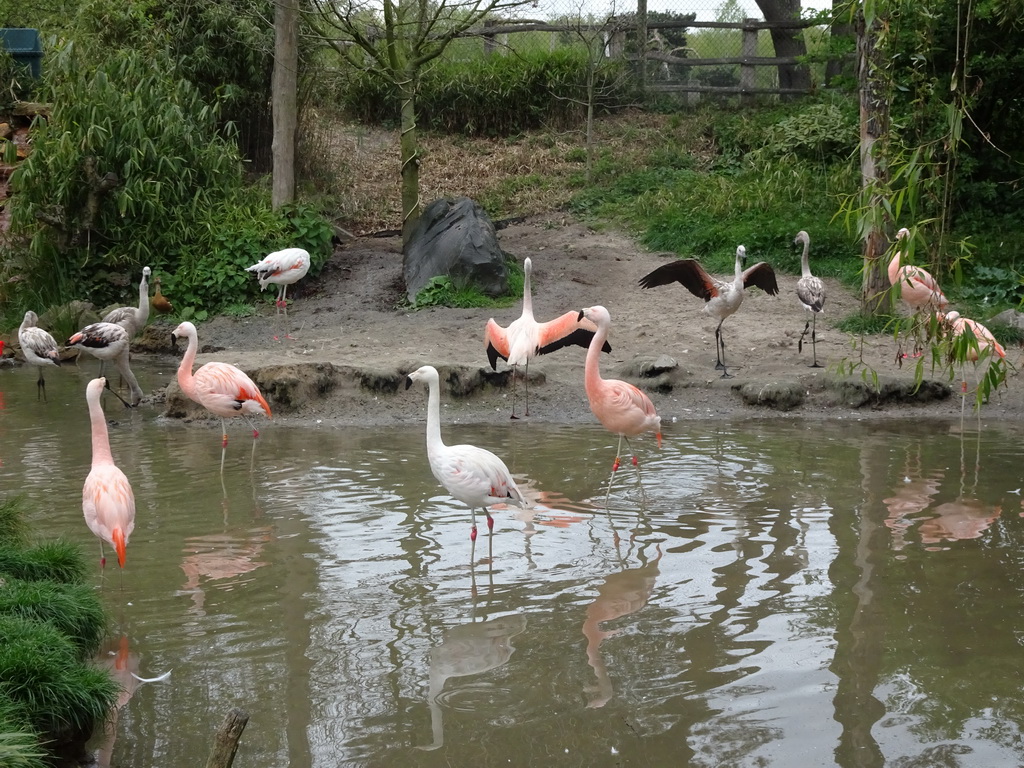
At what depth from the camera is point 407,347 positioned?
33.8 ft

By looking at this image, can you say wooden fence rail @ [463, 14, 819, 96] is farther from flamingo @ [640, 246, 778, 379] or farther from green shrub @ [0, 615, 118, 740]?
green shrub @ [0, 615, 118, 740]

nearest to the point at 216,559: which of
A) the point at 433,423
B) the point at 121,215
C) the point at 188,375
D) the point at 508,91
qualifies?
the point at 433,423

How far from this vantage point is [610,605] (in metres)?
5.04

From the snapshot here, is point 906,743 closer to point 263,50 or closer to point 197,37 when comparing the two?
point 263,50

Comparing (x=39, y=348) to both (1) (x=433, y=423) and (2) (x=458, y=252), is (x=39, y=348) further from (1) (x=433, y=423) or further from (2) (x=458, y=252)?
(1) (x=433, y=423)

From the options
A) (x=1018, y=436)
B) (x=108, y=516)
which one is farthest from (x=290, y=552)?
(x=1018, y=436)

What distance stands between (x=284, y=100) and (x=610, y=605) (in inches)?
400

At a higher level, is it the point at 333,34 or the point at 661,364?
the point at 333,34

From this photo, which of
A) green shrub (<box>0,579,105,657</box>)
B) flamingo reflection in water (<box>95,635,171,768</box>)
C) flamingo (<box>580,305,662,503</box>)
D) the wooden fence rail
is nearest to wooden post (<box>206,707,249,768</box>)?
flamingo reflection in water (<box>95,635,171,768</box>)

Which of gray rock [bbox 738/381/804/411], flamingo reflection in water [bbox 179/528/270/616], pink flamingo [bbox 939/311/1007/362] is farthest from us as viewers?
gray rock [bbox 738/381/804/411]

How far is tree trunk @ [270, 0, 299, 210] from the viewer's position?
13.2 m

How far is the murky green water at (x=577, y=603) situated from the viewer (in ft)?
12.6

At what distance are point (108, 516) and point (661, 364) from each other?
546cm

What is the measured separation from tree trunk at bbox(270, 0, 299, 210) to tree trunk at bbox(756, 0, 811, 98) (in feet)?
29.9
